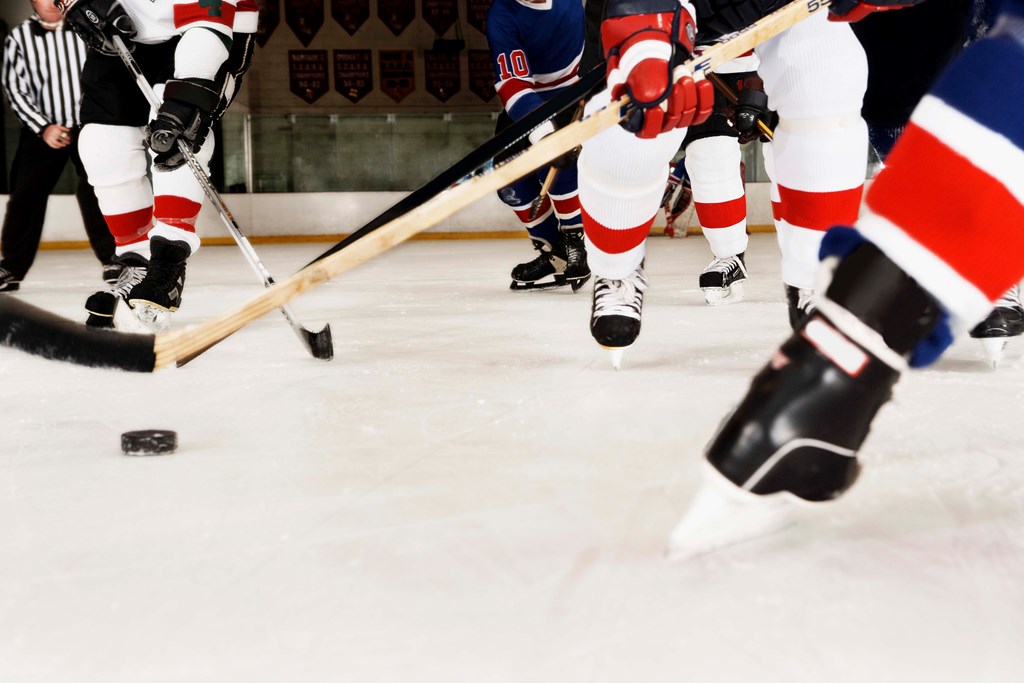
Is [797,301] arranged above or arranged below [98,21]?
below

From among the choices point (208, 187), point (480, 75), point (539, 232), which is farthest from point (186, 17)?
point (480, 75)

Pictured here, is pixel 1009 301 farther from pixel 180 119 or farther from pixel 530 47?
pixel 530 47

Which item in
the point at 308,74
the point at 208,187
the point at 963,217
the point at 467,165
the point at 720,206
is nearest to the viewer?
the point at 963,217

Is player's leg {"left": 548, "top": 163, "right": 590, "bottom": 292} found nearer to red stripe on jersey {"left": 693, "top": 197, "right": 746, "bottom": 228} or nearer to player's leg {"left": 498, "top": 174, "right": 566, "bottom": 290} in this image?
player's leg {"left": 498, "top": 174, "right": 566, "bottom": 290}

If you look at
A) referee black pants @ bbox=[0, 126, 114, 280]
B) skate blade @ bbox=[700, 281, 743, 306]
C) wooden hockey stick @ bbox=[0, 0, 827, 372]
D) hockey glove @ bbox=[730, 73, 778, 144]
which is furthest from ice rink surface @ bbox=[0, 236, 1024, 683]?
referee black pants @ bbox=[0, 126, 114, 280]

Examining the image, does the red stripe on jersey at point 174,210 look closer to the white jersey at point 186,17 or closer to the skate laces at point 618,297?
the white jersey at point 186,17

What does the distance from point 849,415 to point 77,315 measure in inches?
92.7

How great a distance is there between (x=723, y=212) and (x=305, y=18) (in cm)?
754

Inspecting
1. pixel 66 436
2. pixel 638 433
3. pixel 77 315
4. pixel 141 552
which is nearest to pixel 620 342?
pixel 638 433

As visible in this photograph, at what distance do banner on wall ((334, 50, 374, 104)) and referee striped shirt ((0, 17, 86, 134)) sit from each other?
5.69m

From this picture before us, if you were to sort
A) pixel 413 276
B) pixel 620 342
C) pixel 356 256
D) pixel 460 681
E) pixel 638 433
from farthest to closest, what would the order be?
1. pixel 413 276
2. pixel 620 342
3. pixel 638 433
4. pixel 356 256
5. pixel 460 681

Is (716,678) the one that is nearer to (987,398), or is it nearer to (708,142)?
(987,398)

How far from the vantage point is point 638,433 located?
1.05 m

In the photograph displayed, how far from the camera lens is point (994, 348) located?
1419 millimetres
